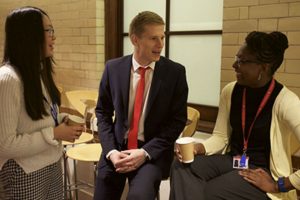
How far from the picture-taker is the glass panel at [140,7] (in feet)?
10.2

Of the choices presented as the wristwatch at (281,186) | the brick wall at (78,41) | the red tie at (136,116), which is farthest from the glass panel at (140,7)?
the wristwatch at (281,186)

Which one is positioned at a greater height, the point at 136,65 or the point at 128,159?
the point at 136,65

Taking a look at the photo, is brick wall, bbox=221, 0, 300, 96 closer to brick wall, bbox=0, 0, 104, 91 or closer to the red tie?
the red tie

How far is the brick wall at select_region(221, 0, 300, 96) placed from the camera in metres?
2.15

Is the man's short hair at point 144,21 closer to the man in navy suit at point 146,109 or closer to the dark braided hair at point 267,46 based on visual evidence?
the man in navy suit at point 146,109

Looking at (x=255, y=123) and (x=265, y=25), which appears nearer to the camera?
(x=255, y=123)

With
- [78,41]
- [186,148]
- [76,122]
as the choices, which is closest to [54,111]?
[76,122]

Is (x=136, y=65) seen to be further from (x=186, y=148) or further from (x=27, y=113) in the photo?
(x=27, y=113)

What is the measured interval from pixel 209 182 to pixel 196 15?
1.60m

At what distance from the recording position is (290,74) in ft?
7.19

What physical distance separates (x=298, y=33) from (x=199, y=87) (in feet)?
3.23

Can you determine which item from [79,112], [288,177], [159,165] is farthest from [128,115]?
[79,112]

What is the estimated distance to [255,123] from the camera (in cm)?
177

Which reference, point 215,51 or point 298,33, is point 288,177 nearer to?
point 298,33
